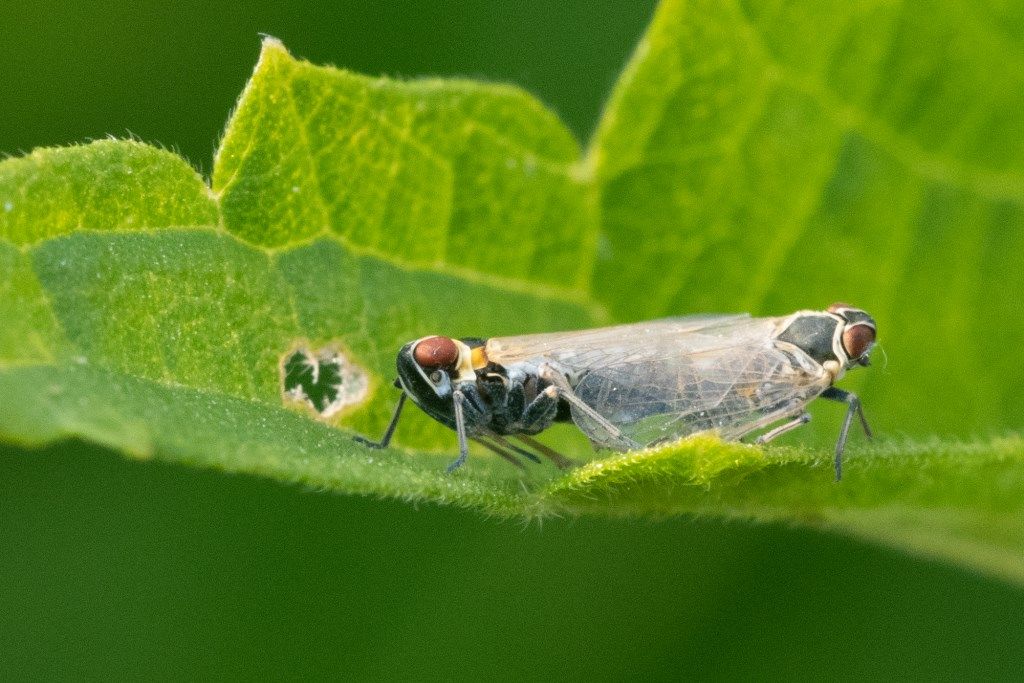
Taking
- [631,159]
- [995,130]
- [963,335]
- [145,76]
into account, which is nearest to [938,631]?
[963,335]

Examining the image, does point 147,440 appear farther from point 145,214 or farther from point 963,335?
point 963,335

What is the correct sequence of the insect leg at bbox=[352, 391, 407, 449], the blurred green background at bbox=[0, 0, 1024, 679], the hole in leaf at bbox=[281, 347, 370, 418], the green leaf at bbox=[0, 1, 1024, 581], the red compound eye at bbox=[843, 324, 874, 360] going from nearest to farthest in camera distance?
1. the green leaf at bbox=[0, 1, 1024, 581]
2. the hole in leaf at bbox=[281, 347, 370, 418]
3. the insect leg at bbox=[352, 391, 407, 449]
4. the red compound eye at bbox=[843, 324, 874, 360]
5. the blurred green background at bbox=[0, 0, 1024, 679]

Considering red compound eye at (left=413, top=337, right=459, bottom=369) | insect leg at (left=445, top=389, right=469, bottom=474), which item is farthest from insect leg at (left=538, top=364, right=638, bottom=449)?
red compound eye at (left=413, top=337, right=459, bottom=369)

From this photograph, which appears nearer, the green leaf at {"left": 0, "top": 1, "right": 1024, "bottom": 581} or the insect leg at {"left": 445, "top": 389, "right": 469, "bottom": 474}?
the green leaf at {"left": 0, "top": 1, "right": 1024, "bottom": 581}

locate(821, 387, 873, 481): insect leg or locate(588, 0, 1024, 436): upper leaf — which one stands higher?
locate(588, 0, 1024, 436): upper leaf

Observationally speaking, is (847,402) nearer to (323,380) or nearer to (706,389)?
(706,389)

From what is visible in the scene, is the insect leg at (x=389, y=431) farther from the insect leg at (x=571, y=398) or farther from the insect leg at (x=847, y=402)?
the insect leg at (x=847, y=402)

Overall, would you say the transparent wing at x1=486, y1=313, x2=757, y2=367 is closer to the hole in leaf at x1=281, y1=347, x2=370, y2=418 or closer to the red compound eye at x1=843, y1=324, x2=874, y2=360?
the red compound eye at x1=843, y1=324, x2=874, y2=360
